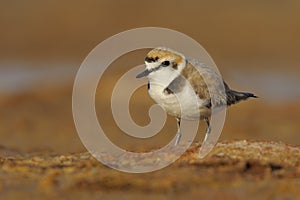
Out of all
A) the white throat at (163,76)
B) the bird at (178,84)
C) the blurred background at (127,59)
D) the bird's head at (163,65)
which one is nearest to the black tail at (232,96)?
the bird at (178,84)

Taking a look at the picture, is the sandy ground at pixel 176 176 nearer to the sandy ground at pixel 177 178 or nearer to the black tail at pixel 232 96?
the sandy ground at pixel 177 178

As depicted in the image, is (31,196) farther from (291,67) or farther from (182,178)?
(291,67)

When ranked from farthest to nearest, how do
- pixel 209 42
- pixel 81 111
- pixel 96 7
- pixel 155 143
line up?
1. pixel 96 7
2. pixel 209 42
3. pixel 81 111
4. pixel 155 143

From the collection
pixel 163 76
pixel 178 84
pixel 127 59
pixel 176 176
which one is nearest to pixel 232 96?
pixel 178 84

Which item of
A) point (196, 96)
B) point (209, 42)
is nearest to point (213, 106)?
point (196, 96)

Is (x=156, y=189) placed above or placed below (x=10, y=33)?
below
